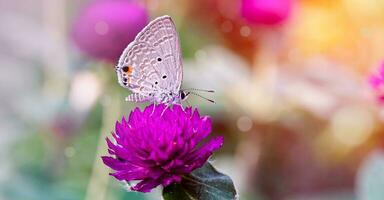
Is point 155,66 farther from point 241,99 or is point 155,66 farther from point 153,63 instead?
point 241,99

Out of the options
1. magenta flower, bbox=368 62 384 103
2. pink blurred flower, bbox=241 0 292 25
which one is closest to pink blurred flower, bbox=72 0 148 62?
pink blurred flower, bbox=241 0 292 25

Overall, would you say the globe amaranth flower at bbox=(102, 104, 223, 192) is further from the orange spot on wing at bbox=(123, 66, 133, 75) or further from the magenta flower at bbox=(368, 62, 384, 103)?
the magenta flower at bbox=(368, 62, 384, 103)

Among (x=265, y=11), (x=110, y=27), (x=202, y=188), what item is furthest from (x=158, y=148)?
(x=265, y=11)

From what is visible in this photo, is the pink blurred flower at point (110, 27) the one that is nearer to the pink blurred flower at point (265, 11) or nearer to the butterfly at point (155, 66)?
the pink blurred flower at point (265, 11)

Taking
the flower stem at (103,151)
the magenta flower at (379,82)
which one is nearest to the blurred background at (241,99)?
the flower stem at (103,151)

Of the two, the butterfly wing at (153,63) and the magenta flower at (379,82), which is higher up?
the magenta flower at (379,82)

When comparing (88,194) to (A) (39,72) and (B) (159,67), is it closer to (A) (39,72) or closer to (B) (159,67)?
(A) (39,72)

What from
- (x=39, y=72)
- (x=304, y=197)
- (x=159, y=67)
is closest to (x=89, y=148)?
(x=39, y=72)
